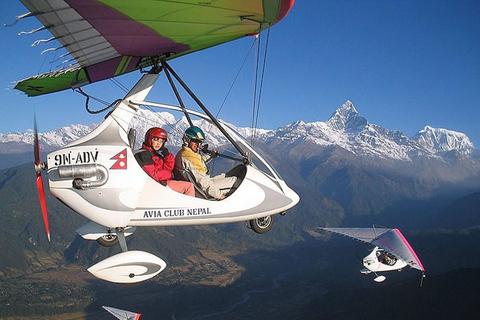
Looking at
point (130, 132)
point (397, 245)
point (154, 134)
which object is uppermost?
point (397, 245)

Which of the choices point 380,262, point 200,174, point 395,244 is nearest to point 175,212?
point 200,174

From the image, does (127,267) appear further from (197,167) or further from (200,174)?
(197,167)

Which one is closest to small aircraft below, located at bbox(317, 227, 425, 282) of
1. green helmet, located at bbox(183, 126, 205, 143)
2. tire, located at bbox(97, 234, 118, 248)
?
tire, located at bbox(97, 234, 118, 248)

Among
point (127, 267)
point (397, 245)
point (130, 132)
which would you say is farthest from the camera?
point (397, 245)

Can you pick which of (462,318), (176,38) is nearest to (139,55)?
(176,38)

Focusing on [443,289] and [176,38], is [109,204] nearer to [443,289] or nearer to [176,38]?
[176,38]

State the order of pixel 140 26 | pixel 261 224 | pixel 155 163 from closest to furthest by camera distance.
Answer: pixel 140 26 < pixel 155 163 < pixel 261 224

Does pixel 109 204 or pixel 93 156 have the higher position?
pixel 93 156

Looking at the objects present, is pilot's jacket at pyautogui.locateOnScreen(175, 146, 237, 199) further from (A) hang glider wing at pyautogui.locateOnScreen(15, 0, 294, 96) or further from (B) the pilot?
(A) hang glider wing at pyautogui.locateOnScreen(15, 0, 294, 96)
